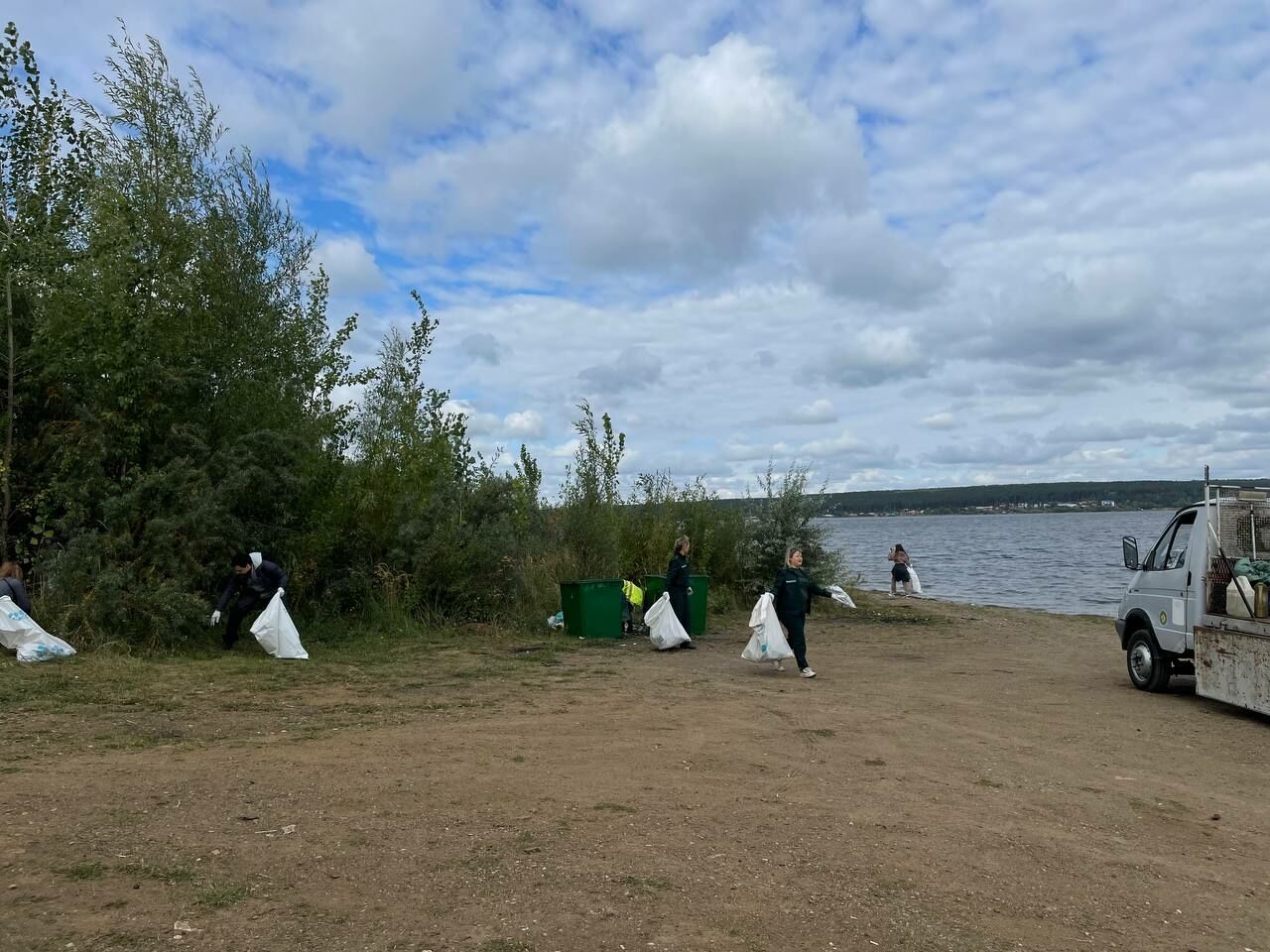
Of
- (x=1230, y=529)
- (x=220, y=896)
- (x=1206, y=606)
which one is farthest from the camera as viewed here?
(x=1230, y=529)

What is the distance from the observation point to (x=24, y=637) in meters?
11.7

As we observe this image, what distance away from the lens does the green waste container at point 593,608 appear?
55.1 feet

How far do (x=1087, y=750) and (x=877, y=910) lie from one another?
4779 mm

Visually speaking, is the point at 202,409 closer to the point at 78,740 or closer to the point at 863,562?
the point at 78,740

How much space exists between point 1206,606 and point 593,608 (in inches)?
358

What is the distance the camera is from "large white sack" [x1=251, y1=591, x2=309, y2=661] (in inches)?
516

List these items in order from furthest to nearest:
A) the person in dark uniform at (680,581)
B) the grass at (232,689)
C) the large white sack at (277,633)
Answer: the person in dark uniform at (680,581) → the large white sack at (277,633) → the grass at (232,689)

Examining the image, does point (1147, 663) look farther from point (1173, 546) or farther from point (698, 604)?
point (698, 604)

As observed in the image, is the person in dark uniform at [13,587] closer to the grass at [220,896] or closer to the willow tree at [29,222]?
the willow tree at [29,222]

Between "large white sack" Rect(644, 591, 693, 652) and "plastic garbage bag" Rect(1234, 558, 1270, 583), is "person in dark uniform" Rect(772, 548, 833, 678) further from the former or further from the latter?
"plastic garbage bag" Rect(1234, 558, 1270, 583)

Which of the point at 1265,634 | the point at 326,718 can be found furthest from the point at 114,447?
the point at 1265,634

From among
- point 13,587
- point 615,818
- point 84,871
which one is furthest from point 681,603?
point 84,871

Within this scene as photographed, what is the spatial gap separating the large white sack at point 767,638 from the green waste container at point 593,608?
4266mm

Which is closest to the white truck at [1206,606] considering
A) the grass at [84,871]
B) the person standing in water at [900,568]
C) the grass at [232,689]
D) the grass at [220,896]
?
the grass at [232,689]
